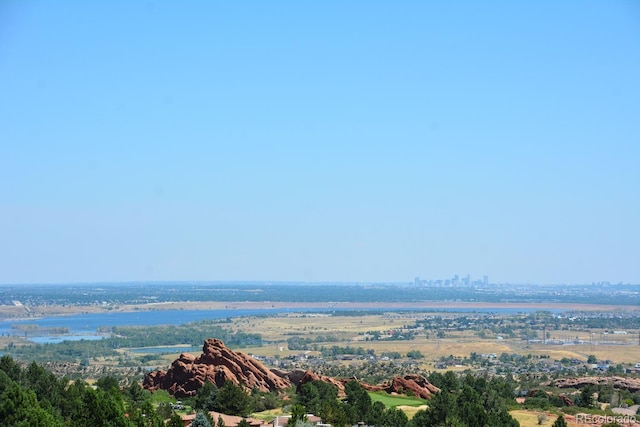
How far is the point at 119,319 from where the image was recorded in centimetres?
18600

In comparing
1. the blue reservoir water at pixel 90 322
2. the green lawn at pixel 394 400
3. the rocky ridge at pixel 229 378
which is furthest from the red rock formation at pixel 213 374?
the blue reservoir water at pixel 90 322

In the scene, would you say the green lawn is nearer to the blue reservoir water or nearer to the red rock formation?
the red rock formation

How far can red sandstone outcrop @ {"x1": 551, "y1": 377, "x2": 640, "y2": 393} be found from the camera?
56375mm

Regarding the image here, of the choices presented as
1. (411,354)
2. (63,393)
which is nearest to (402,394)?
(63,393)

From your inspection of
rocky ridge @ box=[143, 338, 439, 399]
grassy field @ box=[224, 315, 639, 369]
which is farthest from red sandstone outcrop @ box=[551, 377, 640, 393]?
grassy field @ box=[224, 315, 639, 369]

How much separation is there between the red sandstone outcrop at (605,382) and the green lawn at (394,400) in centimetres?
1343

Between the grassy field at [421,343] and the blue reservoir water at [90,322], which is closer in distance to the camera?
the grassy field at [421,343]

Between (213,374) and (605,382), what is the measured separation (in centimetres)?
2728

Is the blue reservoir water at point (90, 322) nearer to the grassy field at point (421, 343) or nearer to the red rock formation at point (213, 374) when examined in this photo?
the grassy field at point (421, 343)

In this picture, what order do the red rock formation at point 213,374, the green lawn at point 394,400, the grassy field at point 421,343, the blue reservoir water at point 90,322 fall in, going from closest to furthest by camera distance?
the green lawn at point 394,400, the red rock formation at point 213,374, the grassy field at point 421,343, the blue reservoir water at point 90,322

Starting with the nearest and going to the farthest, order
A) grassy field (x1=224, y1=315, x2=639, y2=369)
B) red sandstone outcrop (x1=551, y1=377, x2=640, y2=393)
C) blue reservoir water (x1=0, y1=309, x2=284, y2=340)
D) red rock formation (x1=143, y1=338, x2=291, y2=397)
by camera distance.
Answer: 1. red rock formation (x1=143, y1=338, x2=291, y2=397)
2. red sandstone outcrop (x1=551, y1=377, x2=640, y2=393)
3. grassy field (x1=224, y1=315, x2=639, y2=369)
4. blue reservoir water (x1=0, y1=309, x2=284, y2=340)

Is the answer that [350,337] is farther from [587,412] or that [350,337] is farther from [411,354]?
[587,412]

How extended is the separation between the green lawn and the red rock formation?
752 centimetres

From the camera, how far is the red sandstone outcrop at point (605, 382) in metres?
56.4
